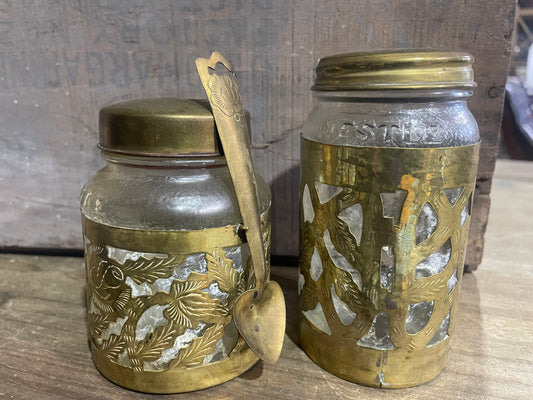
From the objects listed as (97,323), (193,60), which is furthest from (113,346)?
(193,60)

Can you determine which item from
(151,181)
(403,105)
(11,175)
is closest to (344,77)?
(403,105)

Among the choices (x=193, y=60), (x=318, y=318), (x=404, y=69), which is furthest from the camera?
(x=193, y=60)

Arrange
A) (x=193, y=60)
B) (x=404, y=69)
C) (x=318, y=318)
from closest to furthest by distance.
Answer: (x=404, y=69) < (x=318, y=318) < (x=193, y=60)

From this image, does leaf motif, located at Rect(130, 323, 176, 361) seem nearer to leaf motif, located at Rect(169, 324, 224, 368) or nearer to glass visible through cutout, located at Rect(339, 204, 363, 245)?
leaf motif, located at Rect(169, 324, 224, 368)

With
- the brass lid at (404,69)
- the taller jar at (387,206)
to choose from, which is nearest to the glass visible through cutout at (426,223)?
the taller jar at (387,206)

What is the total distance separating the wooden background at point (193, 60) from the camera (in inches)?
21.6

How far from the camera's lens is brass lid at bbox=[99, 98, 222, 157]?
1.14 ft

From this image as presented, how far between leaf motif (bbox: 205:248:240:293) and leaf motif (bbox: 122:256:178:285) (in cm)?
3

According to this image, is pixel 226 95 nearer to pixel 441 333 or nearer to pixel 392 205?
pixel 392 205

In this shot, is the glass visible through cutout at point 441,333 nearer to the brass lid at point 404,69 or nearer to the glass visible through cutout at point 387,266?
the glass visible through cutout at point 387,266

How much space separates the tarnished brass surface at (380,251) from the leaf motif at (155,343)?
5.7 inches

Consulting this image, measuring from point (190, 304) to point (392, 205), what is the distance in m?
0.20

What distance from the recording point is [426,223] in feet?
1.25

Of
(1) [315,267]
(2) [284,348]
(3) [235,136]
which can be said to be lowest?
(2) [284,348]
